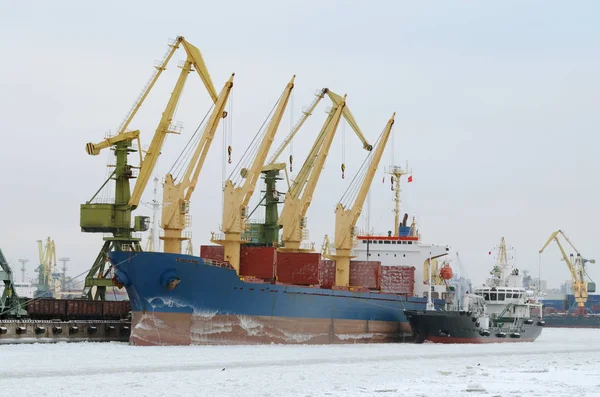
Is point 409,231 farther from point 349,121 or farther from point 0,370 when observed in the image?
point 0,370

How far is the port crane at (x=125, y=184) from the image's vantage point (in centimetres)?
5072

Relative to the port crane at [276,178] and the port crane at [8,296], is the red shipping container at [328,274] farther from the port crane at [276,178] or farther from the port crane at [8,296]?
the port crane at [8,296]

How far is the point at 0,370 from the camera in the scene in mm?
29688

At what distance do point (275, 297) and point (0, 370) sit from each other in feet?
65.5

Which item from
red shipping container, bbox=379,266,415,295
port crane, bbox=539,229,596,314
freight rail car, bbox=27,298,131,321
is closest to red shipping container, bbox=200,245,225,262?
freight rail car, bbox=27,298,131,321

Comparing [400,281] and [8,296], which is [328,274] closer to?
[400,281]

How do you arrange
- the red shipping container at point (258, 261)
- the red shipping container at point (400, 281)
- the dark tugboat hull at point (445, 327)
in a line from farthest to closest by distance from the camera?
1. the red shipping container at point (400, 281)
2. the dark tugboat hull at point (445, 327)
3. the red shipping container at point (258, 261)

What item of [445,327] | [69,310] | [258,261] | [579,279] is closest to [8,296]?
[69,310]

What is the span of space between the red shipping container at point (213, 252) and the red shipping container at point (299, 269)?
3.69 metres

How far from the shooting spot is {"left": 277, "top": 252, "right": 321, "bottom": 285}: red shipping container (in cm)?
5241

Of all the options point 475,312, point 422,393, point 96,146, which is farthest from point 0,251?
point 475,312

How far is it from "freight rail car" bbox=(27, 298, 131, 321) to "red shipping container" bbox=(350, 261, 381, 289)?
1728 cm

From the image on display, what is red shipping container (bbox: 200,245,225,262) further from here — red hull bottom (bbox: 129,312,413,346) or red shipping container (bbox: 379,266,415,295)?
red shipping container (bbox: 379,266,415,295)

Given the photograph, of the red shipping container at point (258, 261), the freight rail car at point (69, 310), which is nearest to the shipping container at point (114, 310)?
the freight rail car at point (69, 310)
